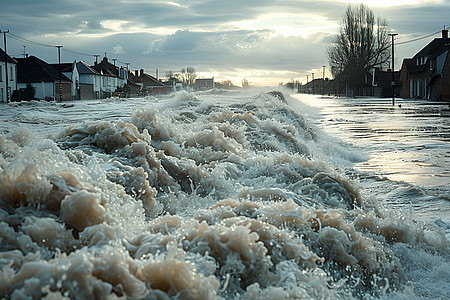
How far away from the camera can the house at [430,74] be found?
154 feet

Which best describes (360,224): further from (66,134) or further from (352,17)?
(352,17)

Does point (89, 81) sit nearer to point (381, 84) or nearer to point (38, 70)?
point (38, 70)

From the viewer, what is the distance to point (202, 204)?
288 inches

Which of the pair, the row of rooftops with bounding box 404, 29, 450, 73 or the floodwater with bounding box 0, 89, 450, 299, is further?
the row of rooftops with bounding box 404, 29, 450, 73

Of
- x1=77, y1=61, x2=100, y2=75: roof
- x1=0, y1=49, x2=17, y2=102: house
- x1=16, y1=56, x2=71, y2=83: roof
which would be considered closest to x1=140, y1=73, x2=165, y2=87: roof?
x1=77, y1=61, x2=100, y2=75: roof

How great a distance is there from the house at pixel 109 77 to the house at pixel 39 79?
12.9 meters

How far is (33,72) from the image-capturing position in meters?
62.0

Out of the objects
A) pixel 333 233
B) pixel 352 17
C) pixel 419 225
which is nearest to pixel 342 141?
pixel 419 225

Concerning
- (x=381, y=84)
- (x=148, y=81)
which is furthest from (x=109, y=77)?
(x=381, y=84)

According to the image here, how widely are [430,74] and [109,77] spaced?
52.0 metres

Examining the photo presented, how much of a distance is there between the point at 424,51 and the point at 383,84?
12748 mm

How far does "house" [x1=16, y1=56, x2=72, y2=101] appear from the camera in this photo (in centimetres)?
6039

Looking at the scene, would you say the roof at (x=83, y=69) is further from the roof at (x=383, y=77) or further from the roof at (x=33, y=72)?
the roof at (x=383, y=77)

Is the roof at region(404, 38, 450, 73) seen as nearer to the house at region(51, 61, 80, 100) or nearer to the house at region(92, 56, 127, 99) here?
the house at region(92, 56, 127, 99)
